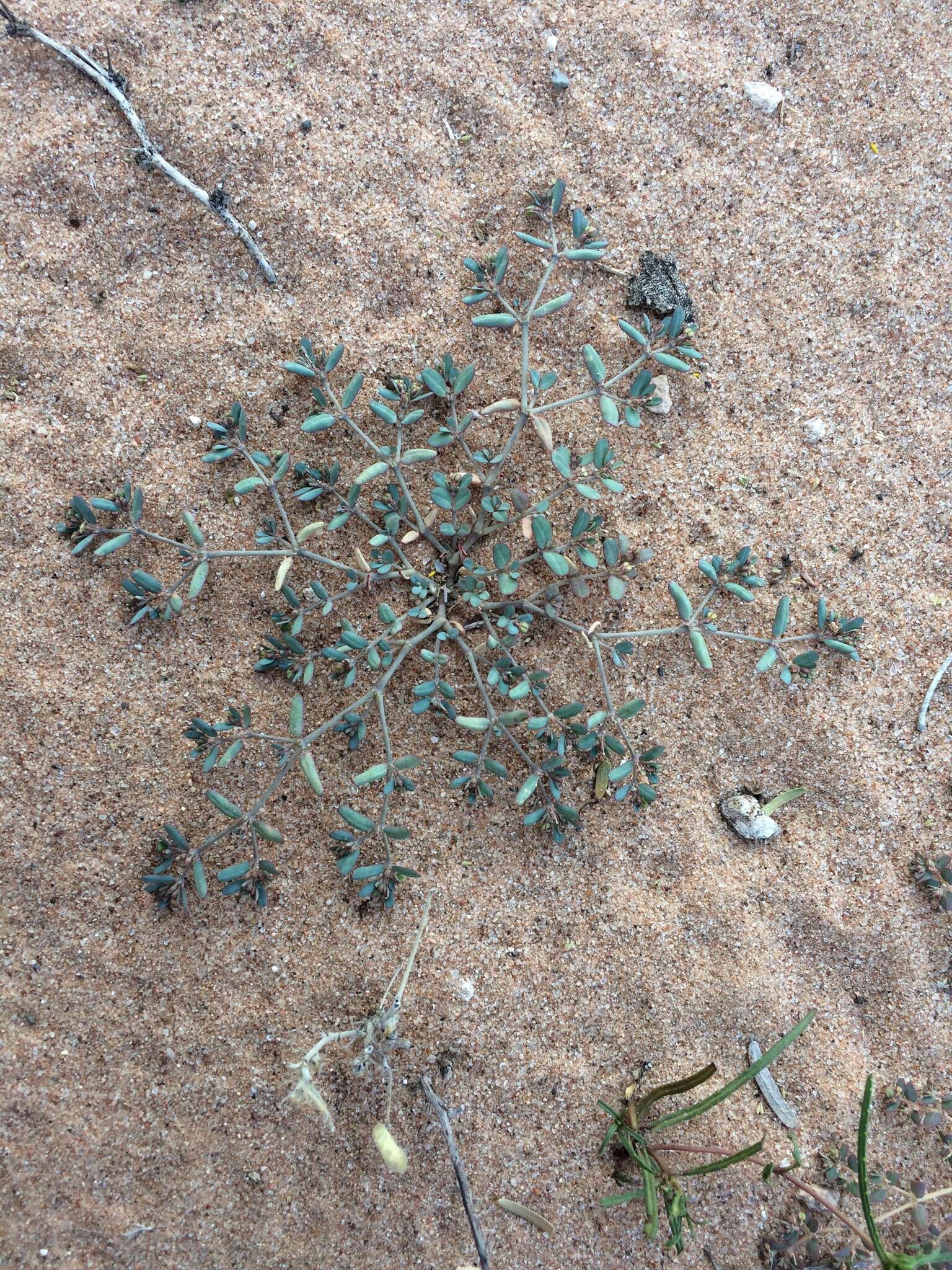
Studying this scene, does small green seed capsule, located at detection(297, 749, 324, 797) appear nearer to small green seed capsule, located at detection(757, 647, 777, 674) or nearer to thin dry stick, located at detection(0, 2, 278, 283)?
small green seed capsule, located at detection(757, 647, 777, 674)

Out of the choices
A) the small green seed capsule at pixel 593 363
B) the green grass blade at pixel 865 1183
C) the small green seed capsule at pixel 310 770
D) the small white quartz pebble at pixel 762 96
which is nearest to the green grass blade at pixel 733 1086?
the green grass blade at pixel 865 1183

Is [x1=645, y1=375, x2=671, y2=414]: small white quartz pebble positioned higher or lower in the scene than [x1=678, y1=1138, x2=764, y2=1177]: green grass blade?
higher

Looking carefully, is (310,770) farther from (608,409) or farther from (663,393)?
(663,393)

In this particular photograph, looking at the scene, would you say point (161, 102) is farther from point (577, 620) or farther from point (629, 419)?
point (577, 620)

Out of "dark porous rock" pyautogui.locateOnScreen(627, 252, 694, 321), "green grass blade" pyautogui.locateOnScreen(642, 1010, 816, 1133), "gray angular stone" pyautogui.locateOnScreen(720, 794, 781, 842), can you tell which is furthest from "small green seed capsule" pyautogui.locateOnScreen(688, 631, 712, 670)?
"dark porous rock" pyautogui.locateOnScreen(627, 252, 694, 321)

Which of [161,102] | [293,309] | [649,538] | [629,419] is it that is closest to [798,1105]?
[649,538]

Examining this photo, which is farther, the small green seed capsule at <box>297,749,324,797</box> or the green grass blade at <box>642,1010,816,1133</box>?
the small green seed capsule at <box>297,749,324,797</box>

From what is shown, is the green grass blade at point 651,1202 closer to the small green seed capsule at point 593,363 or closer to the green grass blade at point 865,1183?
the green grass blade at point 865,1183
